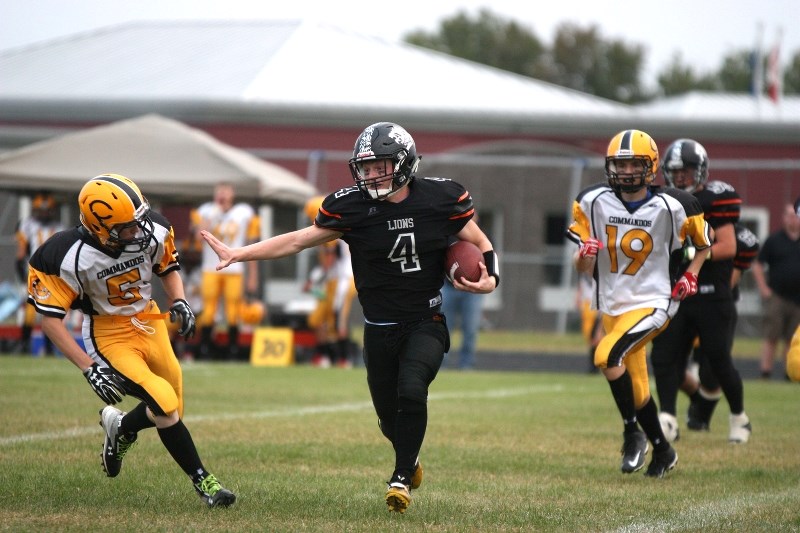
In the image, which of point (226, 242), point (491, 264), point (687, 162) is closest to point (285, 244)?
point (491, 264)

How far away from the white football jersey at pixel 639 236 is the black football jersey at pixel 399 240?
1320 millimetres

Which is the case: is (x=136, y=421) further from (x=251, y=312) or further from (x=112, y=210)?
(x=251, y=312)

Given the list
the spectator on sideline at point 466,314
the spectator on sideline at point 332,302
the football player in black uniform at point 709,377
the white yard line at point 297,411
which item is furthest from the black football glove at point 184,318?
the spectator on sideline at point 466,314

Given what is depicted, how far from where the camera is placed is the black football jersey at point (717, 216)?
25.9 feet

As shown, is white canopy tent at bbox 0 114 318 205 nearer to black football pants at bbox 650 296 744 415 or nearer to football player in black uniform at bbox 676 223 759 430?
football player in black uniform at bbox 676 223 759 430

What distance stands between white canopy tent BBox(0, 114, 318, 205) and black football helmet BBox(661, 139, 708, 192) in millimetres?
7609

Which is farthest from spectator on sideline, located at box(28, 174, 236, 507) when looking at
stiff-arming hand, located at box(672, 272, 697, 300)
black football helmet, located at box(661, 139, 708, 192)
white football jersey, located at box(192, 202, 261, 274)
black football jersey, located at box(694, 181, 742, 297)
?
white football jersey, located at box(192, 202, 261, 274)

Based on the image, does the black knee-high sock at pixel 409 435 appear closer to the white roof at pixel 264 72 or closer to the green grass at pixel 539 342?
the green grass at pixel 539 342

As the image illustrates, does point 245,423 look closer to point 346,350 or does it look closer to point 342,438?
point 342,438

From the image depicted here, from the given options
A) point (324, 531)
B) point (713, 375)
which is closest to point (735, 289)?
point (713, 375)

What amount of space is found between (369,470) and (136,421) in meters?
1.49

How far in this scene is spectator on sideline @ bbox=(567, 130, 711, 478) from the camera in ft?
22.2

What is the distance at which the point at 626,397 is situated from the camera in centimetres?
681

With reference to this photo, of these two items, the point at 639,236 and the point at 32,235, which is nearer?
the point at 639,236
